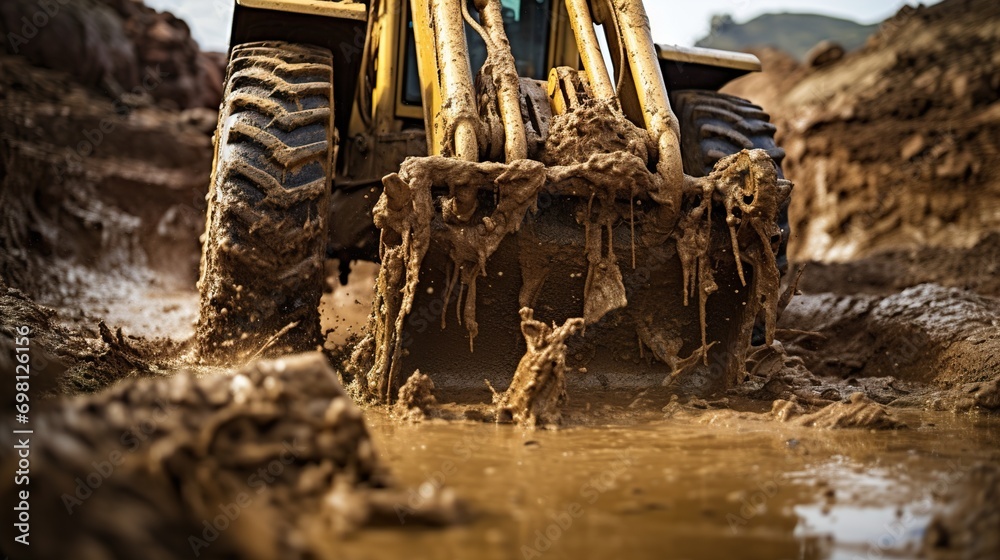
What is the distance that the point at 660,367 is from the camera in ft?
11.5

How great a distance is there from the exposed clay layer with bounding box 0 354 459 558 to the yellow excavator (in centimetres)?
135

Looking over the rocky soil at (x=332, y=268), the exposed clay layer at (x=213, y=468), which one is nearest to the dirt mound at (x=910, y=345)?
the rocky soil at (x=332, y=268)

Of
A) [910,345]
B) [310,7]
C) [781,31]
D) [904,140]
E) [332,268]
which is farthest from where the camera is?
[781,31]

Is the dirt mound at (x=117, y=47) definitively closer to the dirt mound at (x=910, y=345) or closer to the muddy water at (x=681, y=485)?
the dirt mound at (x=910, y=345)

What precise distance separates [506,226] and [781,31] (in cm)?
1859

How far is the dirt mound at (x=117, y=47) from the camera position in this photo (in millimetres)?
10023

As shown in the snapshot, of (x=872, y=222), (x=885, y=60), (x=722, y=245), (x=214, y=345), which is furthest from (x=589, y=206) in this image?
(x=885, y=60)

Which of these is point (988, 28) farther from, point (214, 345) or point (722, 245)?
point (214, 345)

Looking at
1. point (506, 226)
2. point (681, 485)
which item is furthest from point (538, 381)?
point (681, 485)

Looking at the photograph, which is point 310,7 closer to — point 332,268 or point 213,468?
point 213,468

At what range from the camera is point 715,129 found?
14.2 feet

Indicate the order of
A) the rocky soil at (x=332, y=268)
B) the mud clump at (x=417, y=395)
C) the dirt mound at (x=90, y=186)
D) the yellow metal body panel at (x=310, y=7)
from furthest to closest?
1. the dirt mound at (x=90, y=186)
2. the yellow metal body panel at (x=310, y=7)
3. the mud clump at (x=417, y=395)
4. the rocky soil at (x=332, y=268)

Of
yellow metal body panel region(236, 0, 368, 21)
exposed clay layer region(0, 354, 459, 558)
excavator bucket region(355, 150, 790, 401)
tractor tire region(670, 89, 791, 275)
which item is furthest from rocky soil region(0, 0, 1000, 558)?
yellow metal body panel region(236, 0, 368, 21)

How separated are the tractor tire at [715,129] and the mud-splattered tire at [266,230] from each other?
1888mm
